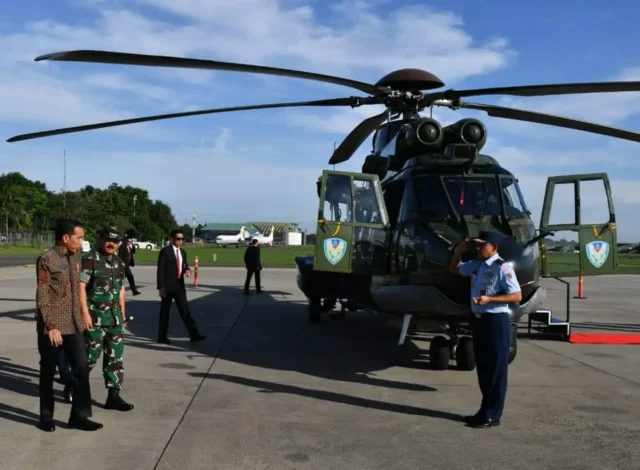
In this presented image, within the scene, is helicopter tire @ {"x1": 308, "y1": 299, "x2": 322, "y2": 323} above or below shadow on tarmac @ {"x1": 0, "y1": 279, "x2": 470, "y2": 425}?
above

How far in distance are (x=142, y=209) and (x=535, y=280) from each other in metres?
115

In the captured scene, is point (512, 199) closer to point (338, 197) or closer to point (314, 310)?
point (338, 197)

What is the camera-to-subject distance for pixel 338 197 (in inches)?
314

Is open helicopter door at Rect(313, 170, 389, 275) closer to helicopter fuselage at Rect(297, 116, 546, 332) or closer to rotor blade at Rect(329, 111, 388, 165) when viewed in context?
helicopter fuselage at Rect(297, 116, 546, 332)

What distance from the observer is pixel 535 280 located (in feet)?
22.9

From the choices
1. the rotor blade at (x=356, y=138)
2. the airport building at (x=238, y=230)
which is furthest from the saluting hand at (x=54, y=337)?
the airport building at (x=238, y=230)

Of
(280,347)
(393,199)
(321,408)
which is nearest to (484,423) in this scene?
(321,408)

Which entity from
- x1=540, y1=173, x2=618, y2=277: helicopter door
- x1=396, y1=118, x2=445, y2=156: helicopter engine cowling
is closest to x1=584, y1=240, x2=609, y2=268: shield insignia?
x1=540, y1=173, x2=618, y2=277: helicopter door

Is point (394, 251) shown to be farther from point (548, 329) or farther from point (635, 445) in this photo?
point (548, 329)

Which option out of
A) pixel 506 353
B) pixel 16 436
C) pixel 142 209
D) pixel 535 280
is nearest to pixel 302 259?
pixel 535 280

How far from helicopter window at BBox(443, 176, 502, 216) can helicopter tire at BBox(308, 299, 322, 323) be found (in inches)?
202

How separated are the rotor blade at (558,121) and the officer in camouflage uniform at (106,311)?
523cm

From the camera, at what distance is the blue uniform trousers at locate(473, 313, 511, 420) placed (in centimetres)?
546

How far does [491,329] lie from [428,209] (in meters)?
2.27
